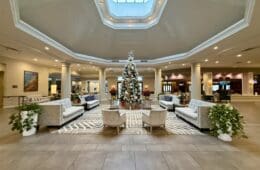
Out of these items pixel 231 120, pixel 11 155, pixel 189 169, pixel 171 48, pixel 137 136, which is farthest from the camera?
pixel 171 48

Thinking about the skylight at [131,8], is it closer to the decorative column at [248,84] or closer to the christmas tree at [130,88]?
the christmas tree at [130,88]

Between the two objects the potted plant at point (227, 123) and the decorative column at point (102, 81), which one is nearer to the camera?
the potted plant at point (227, 123)

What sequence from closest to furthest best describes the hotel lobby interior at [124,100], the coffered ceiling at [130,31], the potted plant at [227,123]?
1. the hotel lobby interior at [124,100]
2. the potted plant at [227,123]
3. the coffered ceiling at [130,31]

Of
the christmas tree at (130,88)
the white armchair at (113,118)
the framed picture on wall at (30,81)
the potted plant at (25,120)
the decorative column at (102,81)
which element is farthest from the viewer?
the decorative column at (102,81)

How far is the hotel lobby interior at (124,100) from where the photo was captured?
369 cm

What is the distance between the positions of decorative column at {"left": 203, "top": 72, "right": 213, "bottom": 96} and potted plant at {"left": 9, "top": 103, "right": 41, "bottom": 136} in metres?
16.2

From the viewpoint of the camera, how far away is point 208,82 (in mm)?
17375

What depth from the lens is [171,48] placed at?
39.1 ft

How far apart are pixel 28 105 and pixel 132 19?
7486mm

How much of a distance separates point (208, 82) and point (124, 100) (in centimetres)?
1061

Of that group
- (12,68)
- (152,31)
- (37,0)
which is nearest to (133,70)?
(152,31)

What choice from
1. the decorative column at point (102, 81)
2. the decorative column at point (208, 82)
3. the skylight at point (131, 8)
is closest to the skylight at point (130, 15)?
the skylight at point (131, 8)

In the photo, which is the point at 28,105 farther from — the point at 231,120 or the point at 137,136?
the point at 231,120

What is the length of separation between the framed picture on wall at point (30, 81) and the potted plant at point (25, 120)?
29.3 ft
